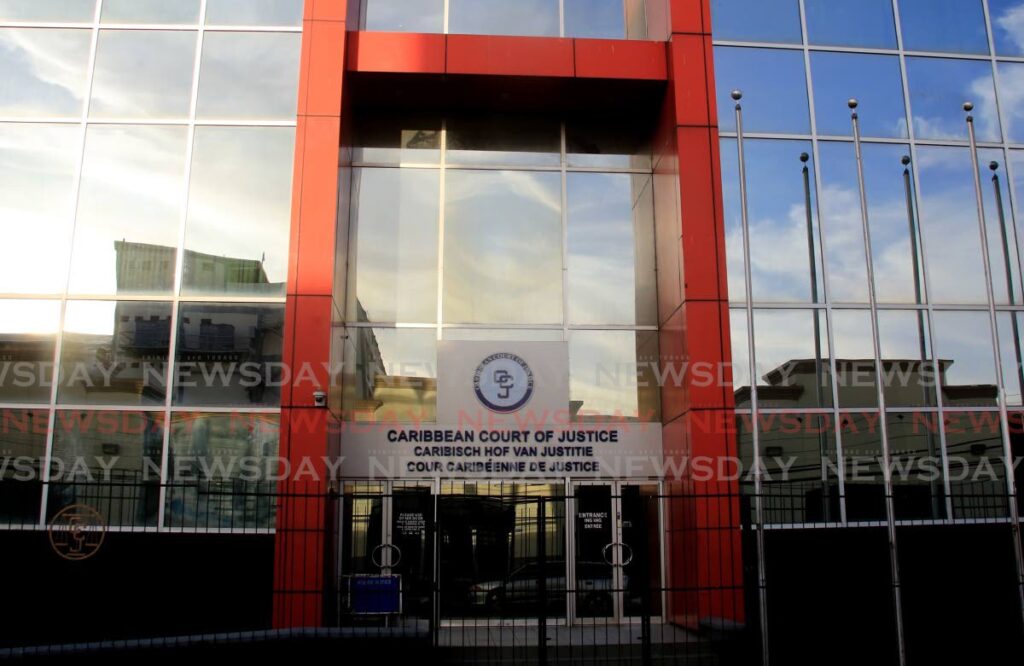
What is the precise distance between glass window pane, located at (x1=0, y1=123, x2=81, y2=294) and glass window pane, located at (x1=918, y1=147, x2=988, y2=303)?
1373 cm

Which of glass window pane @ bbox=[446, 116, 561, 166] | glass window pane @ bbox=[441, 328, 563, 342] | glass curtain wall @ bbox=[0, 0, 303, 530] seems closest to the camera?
glass curtain wall @ bbox=[0, 0, 303, 530]

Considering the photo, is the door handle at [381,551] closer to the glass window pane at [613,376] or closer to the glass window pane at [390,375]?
the glass window pane at [390,375]

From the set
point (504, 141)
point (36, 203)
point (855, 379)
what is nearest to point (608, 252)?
point (504, 141)

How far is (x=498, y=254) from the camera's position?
50.2 feet

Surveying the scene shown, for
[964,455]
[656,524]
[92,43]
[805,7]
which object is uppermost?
[805,7]

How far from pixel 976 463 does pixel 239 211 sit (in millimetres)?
12146

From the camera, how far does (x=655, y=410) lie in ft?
48.6

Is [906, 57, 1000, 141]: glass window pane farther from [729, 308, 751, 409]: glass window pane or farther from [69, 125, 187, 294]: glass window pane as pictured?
[69, 125, 187, 294]: glass window pane

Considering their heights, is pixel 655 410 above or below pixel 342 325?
below

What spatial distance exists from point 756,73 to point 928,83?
302 cm

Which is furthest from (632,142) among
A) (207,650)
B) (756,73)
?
(207,650)

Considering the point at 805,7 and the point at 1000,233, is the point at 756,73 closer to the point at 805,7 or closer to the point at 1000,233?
the point at 805,7

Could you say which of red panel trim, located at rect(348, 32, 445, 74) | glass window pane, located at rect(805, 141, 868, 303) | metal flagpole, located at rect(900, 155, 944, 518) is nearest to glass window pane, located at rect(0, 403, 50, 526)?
red panel trim, located at rect(348, 32, 445, 74)

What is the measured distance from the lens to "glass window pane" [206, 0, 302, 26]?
1462 centimetres
